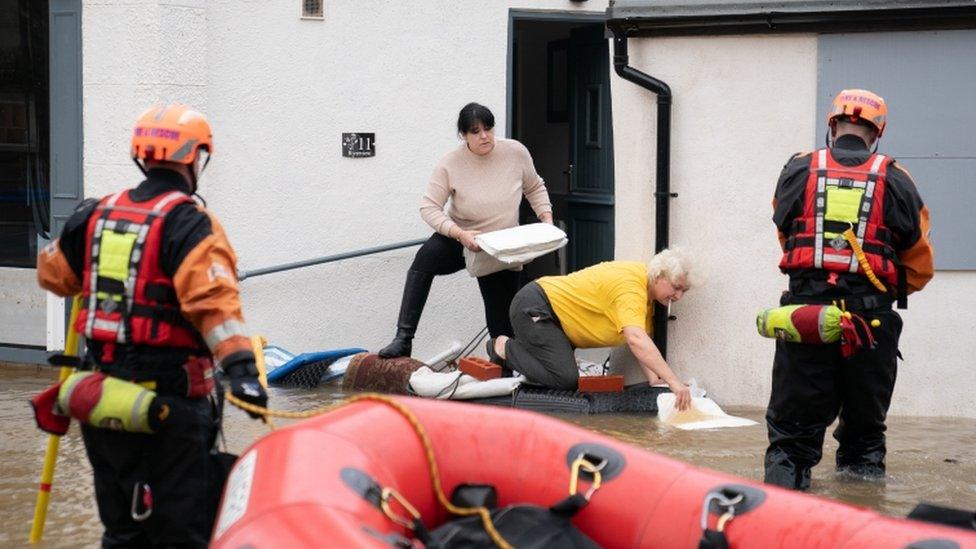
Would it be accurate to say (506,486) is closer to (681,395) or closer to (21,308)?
(681,395)

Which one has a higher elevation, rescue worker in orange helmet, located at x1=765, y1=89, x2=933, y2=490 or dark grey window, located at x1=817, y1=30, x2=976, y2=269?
dark grey window, located at x1=817, y1=30, x2=976, y2=269

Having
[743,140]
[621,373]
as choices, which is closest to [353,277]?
[621,373]

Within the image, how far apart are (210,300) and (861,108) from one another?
3.15 meters

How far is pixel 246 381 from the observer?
193 inches

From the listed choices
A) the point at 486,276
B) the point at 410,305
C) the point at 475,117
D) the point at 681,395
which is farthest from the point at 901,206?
the point at 410,305

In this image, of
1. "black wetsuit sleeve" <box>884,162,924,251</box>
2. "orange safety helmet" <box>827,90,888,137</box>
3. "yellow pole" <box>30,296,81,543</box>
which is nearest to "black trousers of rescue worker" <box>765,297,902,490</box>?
"black wetsuit sleeve" <box>884,162,924,251</box>

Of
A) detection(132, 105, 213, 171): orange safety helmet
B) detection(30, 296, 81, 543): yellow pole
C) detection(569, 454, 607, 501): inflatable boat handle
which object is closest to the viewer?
detection(569, 454, 607, 501): inflatable boat handle

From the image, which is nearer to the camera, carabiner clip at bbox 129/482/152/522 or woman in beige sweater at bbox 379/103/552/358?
carabiner clip at bbox 129/482/152/522

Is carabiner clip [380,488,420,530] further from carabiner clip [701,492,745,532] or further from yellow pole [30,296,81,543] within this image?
yellow pole [30,296,81,543]

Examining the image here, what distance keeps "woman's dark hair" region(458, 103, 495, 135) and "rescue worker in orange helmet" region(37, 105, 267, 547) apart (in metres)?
4.26

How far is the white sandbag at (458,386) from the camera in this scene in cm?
893

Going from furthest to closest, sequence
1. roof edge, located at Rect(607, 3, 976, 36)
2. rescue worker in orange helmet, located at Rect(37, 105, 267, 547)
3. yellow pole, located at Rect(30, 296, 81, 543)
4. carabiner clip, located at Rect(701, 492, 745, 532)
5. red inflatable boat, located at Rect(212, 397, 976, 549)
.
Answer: roof edge, located at Rect(607, 3, 976, 36) → yellow pole, located at Rect(30, 296, 81, 543) → rescue worker in orange helmet, located at Rect(37, 105, 267, 547) → carabiner clip, located at Rect(701, 492, 745, 532) → red inflatable boat, located at Rect(212, 397, 976, 549)

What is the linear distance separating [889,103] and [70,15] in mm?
4906

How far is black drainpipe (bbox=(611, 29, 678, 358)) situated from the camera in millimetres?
9023
